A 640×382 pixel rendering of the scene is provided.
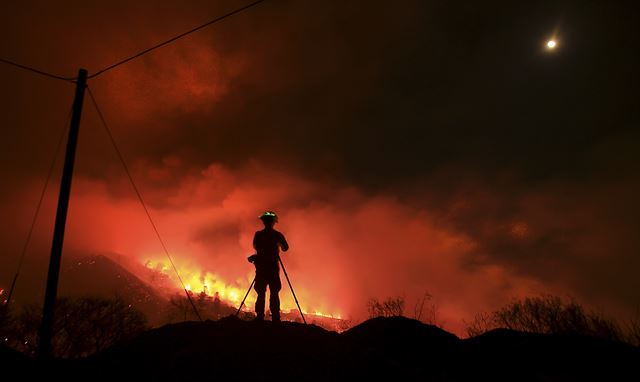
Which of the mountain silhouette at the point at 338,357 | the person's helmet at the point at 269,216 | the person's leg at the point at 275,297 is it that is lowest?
the mountain silhouette at the point at 338,357

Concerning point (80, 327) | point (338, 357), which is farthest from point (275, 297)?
point (80, 327)

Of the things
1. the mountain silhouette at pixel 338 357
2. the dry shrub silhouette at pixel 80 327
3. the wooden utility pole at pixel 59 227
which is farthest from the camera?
the dry shrub silhouette at pixel 80 327

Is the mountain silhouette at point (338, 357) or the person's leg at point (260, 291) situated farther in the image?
the person's leg at point (260, 291)

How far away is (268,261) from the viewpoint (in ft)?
30.6

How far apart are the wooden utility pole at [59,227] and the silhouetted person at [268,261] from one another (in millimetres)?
4782

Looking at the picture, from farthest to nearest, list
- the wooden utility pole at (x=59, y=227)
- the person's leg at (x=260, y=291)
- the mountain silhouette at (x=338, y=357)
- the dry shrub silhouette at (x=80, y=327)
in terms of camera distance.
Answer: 1. the dry shrub silhouette at (x=80, y=327)
2. the person's leg at (x=260, y=291)
3. the wooden utility pole at (x=59, y=227)
4. the mountain silhouette at (x=338, y=357)

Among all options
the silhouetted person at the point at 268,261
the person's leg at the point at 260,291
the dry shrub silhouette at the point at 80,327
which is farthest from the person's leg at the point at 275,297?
the dry shrub silhouette at the point at 80,327

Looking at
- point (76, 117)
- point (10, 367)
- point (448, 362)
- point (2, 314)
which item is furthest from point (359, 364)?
point (2, 314)

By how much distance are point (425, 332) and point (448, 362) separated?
4.87ft

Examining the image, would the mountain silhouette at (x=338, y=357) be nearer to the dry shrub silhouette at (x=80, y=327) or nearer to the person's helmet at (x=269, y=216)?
the person's helmet at (x=269, y=216)

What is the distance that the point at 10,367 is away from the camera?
6566 mm

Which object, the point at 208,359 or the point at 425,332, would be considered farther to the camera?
→ the point at 425,332

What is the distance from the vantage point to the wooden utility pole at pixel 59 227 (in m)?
7.07

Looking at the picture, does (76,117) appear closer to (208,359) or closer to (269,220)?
(269,220)
